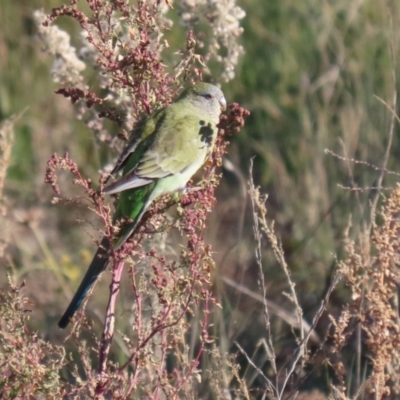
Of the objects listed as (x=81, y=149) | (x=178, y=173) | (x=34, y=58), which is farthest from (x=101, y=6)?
(x=34, y=58)

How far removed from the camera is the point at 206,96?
3.14 meters

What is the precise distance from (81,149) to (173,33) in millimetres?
1136

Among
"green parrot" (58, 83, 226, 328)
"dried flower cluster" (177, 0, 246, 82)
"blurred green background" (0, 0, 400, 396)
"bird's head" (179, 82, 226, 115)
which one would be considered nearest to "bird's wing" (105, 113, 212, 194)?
"green parrot" (58, 83, 226, 328)

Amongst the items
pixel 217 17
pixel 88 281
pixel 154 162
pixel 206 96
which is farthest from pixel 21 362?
pixel 217 17

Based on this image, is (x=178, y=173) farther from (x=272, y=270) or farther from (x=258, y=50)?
(x=258, y=50)

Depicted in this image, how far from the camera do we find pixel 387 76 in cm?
515

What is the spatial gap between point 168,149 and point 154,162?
0.32 ft

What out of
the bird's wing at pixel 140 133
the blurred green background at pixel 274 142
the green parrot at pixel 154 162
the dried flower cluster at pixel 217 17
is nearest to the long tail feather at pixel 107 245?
the green parrot at pixel 154 162

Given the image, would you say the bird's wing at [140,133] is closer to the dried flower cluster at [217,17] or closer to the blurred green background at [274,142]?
the dried flower cluster at [217,17]

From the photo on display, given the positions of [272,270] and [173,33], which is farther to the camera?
[173,33]

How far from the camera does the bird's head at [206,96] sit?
Answer: 3104 millimetres

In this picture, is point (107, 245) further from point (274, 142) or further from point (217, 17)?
A: point (274, 142)

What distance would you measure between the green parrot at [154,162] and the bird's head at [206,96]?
5cm

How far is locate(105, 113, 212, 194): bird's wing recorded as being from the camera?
269 centimetres
